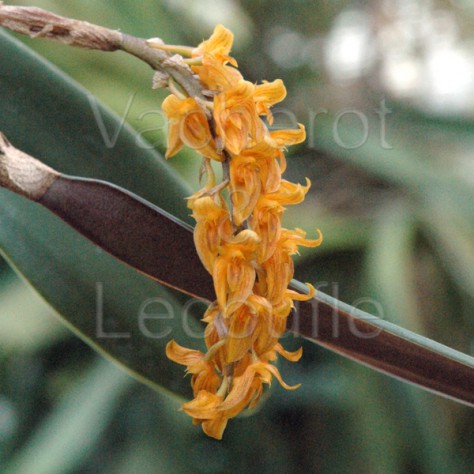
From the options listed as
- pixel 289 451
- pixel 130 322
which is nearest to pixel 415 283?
pixel 289 451

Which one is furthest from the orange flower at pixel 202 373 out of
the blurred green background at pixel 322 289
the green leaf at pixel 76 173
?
the blurred green background at pixel 322 289

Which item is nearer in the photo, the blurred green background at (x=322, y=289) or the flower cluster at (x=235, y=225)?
the flower cluster at (x=235, y=225)

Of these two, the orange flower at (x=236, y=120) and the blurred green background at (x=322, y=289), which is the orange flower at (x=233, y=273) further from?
the blurred green background at (x=322, y=289)

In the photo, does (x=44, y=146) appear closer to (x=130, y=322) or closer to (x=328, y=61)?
(x=130, y=322)

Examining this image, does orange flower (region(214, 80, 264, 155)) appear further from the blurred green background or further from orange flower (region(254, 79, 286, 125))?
the blurred green background

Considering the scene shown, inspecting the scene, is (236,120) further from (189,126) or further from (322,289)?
(322,289)

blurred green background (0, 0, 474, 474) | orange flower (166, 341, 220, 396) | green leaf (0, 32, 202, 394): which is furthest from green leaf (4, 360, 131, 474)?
orange flower (166, 341, 220, 396)

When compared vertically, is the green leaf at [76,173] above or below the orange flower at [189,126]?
below

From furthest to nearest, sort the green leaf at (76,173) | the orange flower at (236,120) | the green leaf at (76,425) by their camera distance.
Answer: the green leaf at (76,425) < the green leaf at (76,173) < the orange flower at (236,120)
